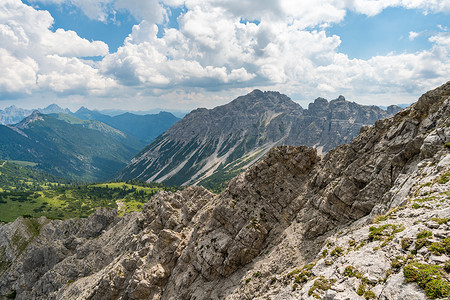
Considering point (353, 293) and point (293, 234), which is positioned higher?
point (353, 293)

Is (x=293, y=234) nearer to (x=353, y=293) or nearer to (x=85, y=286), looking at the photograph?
(x=353, y=293)

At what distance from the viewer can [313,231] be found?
142 ft

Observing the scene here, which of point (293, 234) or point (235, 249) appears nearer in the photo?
point (293, 234)

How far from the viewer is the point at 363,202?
39688 mm

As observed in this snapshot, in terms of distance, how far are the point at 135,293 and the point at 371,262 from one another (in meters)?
54.6

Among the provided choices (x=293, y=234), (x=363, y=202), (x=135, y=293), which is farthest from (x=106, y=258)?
(x=363, y=202)

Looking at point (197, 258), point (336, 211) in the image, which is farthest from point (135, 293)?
point (336, 211)

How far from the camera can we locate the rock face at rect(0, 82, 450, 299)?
2103 cm

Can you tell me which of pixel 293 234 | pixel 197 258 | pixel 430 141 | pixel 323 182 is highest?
pixel 430 141

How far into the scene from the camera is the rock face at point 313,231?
69.0ft

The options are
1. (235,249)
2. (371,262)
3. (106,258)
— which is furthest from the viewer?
(106,258)

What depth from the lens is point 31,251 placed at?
10944 cm

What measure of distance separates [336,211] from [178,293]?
36832 mm

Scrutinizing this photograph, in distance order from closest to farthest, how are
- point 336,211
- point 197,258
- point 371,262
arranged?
1. point 371,262
2. point 336,211
3. point 197,258
